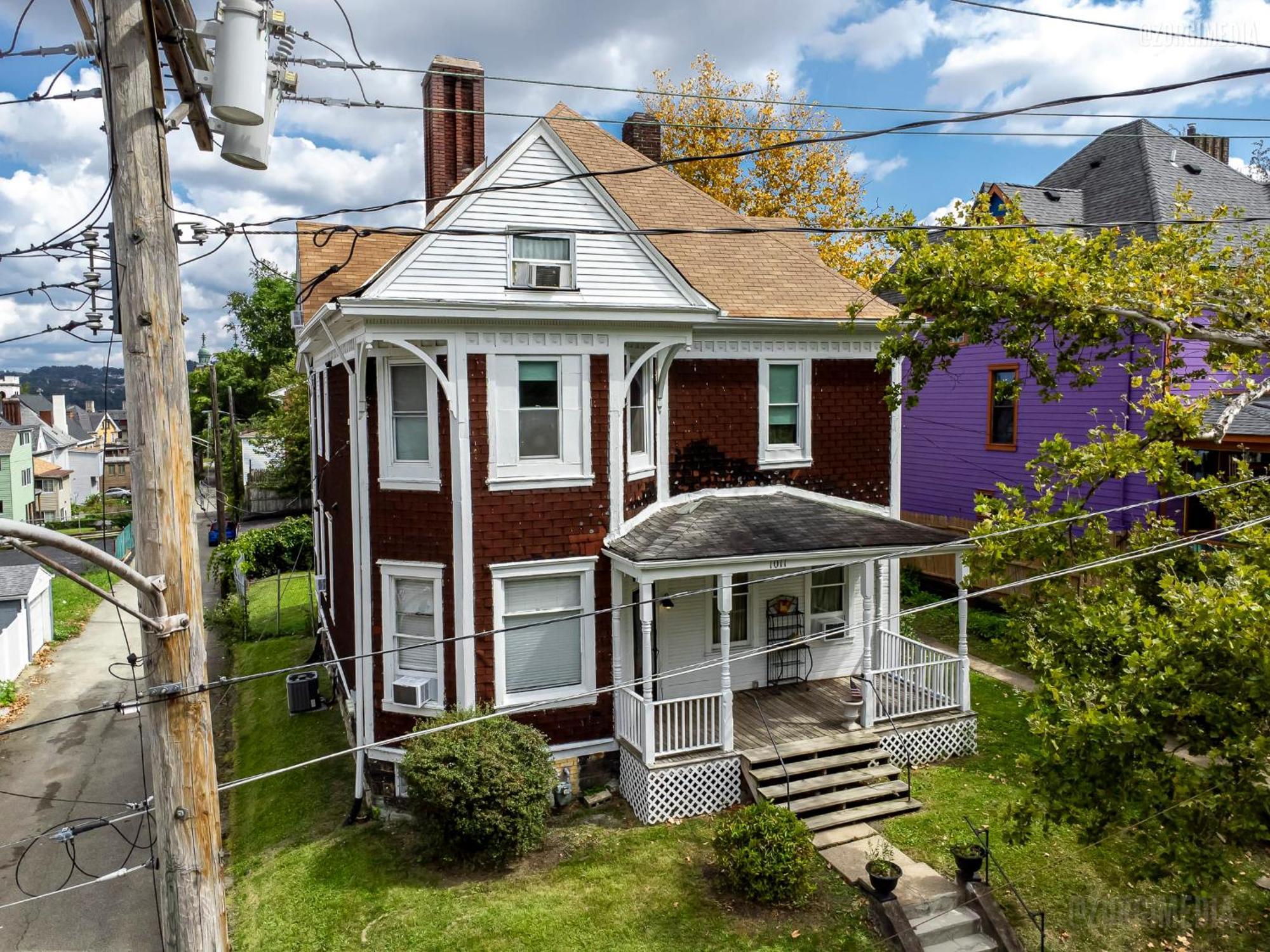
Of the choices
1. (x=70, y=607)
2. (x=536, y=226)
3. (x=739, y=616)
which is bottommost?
(x=70, y=607)

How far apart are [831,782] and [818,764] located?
0.33 metres

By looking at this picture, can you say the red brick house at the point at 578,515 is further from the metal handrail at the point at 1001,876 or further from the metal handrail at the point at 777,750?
the metal handrail at the point at 1001,876

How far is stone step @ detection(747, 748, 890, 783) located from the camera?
12.5 metres

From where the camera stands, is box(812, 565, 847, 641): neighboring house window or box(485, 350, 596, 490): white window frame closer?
box(485, 350, 596, 490): white window frame

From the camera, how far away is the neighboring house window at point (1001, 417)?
2286 centimetres

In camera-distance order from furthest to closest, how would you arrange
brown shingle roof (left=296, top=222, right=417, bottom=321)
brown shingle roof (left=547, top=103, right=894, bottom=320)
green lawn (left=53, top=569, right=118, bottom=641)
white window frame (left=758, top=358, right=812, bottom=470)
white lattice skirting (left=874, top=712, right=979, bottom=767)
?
green lawn (left=53, top=569, right=118, bottom=641), brown shingle roof (left=547, top=103, right=894, bottom=320), white window frame (left=758, top=358, right=812, bottom=470), brown shingle roof (left=296, top=222, right=417, bottom=321), white lattice skirting (left=874, top=712, right=979, bottom=767)

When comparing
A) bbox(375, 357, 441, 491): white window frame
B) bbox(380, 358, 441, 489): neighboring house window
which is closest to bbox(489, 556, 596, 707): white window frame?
bbox(375, 357, 441, 491): white window frame

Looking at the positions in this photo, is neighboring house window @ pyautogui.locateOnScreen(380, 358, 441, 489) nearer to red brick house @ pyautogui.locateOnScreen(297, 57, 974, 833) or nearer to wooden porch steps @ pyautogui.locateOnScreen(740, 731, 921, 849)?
red brick house @ pyautogui.locateOnScreen(297, 57, 974, 833)

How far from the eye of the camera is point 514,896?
10.5m

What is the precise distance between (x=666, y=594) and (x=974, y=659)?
8.53 m

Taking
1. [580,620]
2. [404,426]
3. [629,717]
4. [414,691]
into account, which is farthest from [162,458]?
[629,717]

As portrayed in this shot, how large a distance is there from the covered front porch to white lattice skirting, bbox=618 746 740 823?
Result: 0.14 metres

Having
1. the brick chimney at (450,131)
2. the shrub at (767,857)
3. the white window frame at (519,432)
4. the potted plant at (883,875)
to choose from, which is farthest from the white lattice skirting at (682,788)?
the brick chimney at (450,131)

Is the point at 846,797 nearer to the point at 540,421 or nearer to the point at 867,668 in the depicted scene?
the point at 867,668
